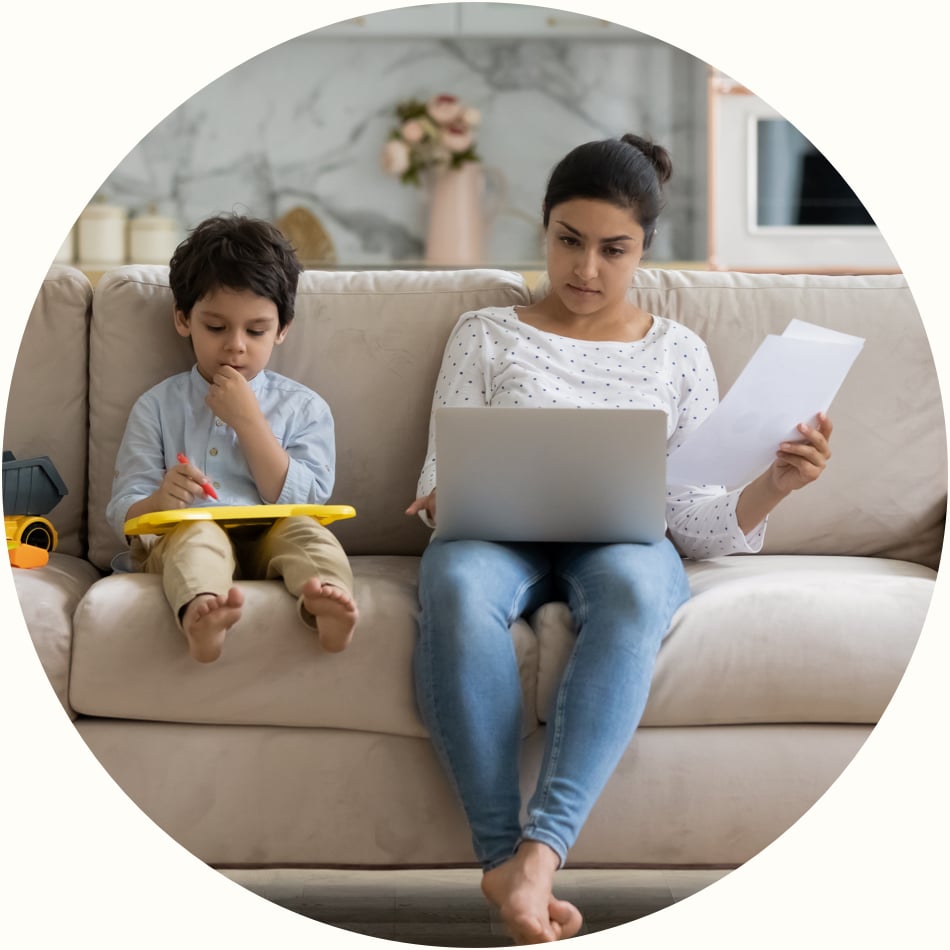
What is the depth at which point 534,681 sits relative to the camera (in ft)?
5.00

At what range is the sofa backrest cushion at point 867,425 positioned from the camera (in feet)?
6.55

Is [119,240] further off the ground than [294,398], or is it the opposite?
[119,240]

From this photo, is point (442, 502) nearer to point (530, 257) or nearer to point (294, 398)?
point (294, 398)

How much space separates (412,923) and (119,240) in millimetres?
2715

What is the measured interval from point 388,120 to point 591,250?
2.12m

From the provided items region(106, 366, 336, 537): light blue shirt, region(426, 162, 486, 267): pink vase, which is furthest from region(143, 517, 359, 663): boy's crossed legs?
region(426, 162, 486, 267): pink vase

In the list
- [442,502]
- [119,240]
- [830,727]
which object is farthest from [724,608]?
[119,240]

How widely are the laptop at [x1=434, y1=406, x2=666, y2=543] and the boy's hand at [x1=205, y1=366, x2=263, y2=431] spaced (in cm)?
39

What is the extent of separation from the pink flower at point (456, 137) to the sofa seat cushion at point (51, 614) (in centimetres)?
236

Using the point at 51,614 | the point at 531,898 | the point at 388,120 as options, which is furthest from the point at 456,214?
the point at 531,898

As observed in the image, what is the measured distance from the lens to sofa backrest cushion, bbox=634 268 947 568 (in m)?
2.00

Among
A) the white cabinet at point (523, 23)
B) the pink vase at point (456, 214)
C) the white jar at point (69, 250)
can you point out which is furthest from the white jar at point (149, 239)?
the white cabinet at point (523, 23)

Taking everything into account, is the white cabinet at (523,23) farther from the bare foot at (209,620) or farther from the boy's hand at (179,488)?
the bare foot at (209,620)

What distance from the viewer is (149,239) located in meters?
3.73
